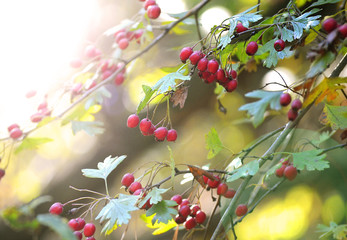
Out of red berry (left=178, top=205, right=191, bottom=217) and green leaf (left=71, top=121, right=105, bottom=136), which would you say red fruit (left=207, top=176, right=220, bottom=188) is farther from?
green leaf (left=71, top=121, right=105, bottom=136)

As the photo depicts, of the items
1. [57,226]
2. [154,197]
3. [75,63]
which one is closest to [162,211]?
[154,197]

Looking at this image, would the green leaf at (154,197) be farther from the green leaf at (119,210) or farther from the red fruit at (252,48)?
the red fruit at (252,48)

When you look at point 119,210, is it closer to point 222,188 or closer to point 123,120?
point 222,188

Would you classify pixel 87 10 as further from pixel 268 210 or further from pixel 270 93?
pixel 270 93

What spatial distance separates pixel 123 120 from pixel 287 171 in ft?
4.32

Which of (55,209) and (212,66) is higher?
(212,66)

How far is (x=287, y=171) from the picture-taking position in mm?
828

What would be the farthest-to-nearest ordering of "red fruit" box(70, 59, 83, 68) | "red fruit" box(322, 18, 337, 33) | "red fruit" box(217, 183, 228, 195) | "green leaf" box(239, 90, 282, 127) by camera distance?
"red fruit" box(70, 59, 83, 68) → "red fruit" box(217, 183, 228, 195) → "green leaf" box(239, 90, 282, 127) → "red fruit" box(322, 18, 337, 33)

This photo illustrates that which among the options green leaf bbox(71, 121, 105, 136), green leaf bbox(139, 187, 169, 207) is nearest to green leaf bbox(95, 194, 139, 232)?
green leaf bbox(139, 187, 169, 207)

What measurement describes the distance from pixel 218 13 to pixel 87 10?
110 centimetres

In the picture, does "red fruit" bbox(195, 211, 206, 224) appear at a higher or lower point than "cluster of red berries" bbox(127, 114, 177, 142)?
lower

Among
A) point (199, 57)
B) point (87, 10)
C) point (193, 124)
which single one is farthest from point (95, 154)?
point (199, 57)

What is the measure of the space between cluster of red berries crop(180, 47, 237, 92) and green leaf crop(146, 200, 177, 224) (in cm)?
28

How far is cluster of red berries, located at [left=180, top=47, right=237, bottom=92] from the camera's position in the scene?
28.5 inches
